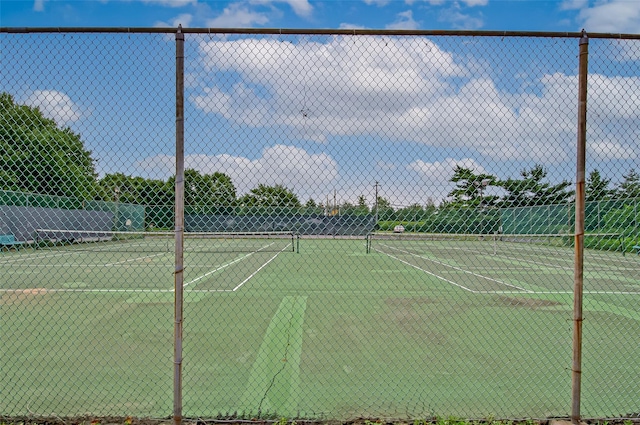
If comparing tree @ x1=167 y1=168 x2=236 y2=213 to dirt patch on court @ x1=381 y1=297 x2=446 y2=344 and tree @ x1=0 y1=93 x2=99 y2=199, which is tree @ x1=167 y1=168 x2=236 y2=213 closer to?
tree @ x1=0 y1=93 x2=99 y2=199

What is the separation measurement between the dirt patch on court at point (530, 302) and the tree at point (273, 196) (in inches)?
263

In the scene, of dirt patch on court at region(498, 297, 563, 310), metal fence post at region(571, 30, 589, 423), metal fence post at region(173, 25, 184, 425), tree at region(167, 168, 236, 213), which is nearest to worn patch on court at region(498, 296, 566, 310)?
dirt patch on court at region(498, 297, 563, 310)

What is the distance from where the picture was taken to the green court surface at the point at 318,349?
467cm

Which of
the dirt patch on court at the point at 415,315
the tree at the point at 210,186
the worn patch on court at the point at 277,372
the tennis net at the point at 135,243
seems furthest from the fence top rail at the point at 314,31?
the tennis net at the point at 135,243

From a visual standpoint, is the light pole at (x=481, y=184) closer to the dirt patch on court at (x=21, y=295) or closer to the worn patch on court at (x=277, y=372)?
the worn patch on court at (x=277, y=372)

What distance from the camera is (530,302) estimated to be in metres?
10.2

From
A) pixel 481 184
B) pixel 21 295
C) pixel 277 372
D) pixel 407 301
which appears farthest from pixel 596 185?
pixel 21 295

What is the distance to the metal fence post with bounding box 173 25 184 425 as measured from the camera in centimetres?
380

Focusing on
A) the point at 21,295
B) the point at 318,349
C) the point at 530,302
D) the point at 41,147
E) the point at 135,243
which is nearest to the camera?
the point at 318,349

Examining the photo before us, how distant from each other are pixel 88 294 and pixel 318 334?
6.26 meters

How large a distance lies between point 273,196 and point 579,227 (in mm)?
2659

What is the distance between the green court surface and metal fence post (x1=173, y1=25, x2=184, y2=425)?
656 millimetres

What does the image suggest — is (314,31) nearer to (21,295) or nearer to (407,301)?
(407,301)

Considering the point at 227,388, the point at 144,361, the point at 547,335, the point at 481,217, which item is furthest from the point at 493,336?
the point at 144,361
